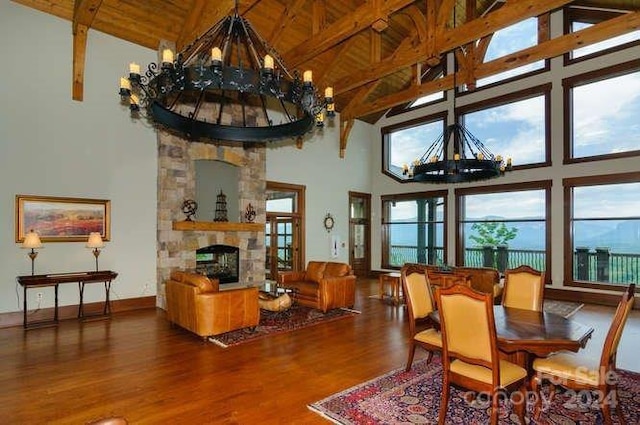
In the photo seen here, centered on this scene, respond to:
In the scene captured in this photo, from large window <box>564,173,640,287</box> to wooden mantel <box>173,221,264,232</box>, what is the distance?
6.94 meters

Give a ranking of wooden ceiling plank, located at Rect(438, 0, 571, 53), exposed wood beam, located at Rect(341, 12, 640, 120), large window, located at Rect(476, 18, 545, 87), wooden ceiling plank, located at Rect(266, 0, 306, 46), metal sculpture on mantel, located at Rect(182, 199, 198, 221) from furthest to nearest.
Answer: large window, located at Rect(476, 18, 545, 87)
metal sculpture on mantel, located at Rect(182, 199, 198, 221)
wooden ceiling plank, located at Rect(266, 0, 306, 46)
exposed wood beam, located at Rect(341, 12, 640, 120)
wooden ceiling plank, located at Rect(438, 0, 571, 53)

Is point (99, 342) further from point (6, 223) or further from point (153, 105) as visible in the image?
point (153, 105)

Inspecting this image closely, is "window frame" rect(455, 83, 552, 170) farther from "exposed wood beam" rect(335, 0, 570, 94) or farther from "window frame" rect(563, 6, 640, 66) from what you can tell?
"exposed wood beam" rect(335, 0, 570, 94)

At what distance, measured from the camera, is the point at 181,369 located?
382 cm

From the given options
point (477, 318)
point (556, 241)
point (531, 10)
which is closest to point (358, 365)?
point (477, 318)

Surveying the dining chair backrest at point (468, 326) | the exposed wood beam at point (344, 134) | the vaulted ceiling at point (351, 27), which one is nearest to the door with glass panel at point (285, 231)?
the exposed wood beam at point (344, 134)

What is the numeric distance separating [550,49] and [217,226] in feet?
23.5

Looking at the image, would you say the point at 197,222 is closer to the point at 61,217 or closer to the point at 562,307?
the point at 61,217

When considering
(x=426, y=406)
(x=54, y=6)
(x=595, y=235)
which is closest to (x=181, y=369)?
(x=426, y=406)

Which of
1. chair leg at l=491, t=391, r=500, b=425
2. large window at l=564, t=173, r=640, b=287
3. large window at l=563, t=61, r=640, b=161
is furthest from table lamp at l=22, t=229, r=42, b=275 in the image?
large window at l=563, t=61, r=640, b=161

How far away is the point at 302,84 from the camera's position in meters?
3.48

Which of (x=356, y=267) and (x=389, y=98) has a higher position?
(x=389, y=98)

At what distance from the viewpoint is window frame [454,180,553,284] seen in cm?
803

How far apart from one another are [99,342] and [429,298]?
4.29m
